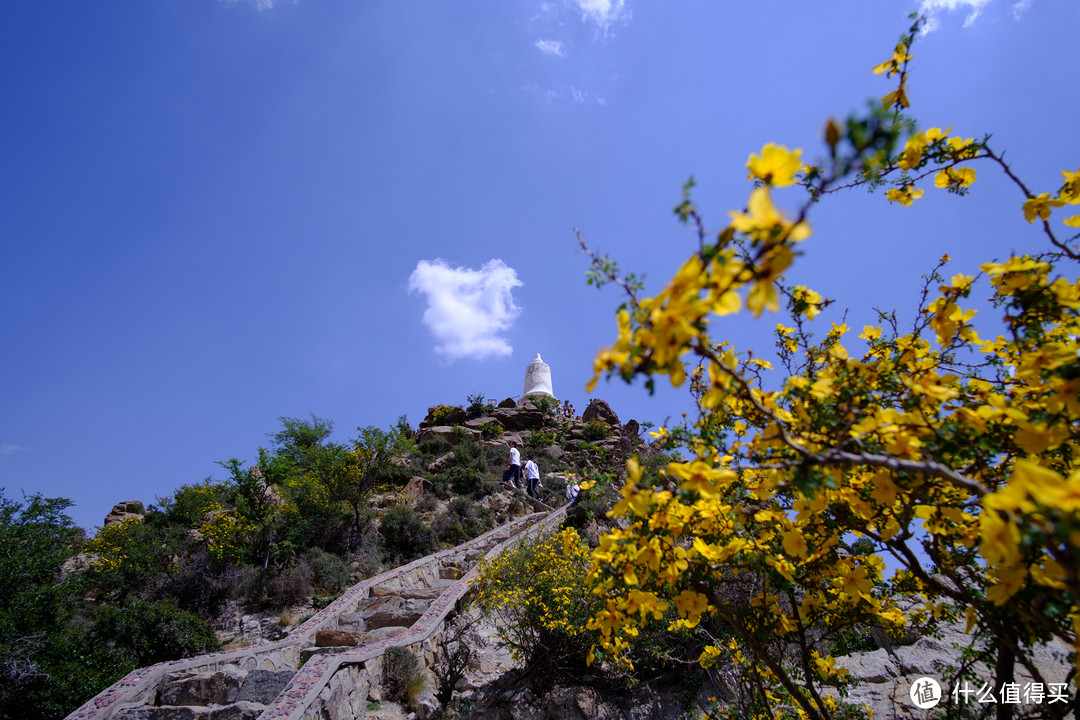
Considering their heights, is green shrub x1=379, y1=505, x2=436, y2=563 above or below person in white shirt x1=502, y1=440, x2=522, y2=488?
below

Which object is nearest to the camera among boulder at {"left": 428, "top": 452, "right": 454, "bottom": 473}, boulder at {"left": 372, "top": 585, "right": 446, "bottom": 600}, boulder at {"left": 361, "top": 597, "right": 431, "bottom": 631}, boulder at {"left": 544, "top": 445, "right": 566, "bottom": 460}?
boulder at {"left": 361, "top": 597, "right": 431, "bottom": 631}

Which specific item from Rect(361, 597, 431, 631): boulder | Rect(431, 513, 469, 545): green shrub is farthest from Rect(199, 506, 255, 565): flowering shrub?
Rect(431, 513, 469, 545): green shrub

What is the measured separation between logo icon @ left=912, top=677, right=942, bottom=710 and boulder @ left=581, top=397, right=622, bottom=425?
25.0m

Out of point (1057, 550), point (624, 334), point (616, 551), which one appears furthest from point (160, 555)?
point (1057, 550)

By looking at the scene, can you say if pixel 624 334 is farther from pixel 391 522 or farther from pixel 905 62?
pixel 391 522

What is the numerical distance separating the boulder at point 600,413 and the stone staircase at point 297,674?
22561 millimetres

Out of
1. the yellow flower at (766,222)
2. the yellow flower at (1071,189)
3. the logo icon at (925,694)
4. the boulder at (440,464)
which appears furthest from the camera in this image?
the boulder at (440,464)

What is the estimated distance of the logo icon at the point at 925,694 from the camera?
305cm

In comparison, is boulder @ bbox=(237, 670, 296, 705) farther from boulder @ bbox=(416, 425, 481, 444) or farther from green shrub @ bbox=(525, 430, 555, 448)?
green shrub @ bbox=(525, 430, 555, 448)

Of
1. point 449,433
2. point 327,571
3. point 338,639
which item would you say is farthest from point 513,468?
point 338,639

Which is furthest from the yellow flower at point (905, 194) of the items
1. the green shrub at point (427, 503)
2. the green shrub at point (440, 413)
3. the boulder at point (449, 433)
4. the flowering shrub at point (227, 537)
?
the green shrub at point (440, 413)

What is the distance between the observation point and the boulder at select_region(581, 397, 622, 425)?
29.0 metres

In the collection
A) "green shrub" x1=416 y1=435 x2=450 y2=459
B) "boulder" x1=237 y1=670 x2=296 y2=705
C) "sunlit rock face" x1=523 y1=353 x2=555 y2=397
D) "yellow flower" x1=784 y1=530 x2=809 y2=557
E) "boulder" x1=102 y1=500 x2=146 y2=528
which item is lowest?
"boulder" x1=237 y1=670 x2=296 y2=705

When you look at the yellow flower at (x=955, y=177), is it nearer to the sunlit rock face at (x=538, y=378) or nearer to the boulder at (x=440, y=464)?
the boulder at (x=440, y=464)
